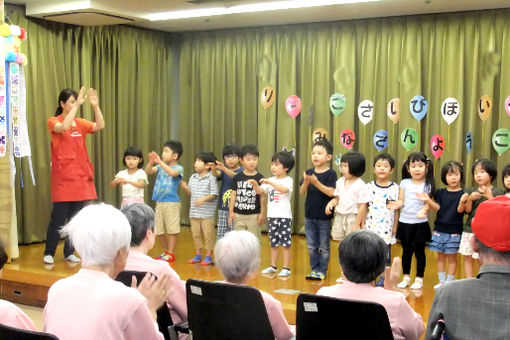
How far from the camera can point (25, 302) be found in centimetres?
420

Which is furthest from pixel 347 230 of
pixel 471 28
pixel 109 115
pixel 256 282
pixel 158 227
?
pixel 109 115

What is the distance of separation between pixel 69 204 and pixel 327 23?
333cm

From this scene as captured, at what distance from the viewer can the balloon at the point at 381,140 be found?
6270 mm

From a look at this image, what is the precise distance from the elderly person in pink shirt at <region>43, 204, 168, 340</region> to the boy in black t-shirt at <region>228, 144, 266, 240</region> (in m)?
2.79

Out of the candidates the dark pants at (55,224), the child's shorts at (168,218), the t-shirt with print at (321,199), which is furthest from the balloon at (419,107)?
the dark pants at (55,224)

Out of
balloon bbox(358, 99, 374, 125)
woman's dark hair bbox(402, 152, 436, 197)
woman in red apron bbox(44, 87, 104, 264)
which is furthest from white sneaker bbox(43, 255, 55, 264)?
balloon bbox(358, 99, 374, 125)

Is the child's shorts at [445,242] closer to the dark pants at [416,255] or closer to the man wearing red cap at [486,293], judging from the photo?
the dark pants at [416,255]

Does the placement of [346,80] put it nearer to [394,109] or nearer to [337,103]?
[337,103]

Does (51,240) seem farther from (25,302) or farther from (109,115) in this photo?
(109,115)

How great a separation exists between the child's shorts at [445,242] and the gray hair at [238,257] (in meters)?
2.27

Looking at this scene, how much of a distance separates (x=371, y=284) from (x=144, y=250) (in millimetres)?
954

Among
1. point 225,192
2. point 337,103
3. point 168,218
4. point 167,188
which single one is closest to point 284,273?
point 225,192

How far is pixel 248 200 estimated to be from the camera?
4762 millimetres

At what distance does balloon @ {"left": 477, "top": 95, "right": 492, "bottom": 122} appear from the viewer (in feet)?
19.0
